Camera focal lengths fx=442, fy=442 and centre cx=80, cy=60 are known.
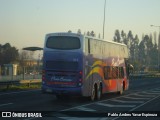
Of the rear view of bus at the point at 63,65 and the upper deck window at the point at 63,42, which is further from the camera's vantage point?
the upper deck window at the point at 63,42

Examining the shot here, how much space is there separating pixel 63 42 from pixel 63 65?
4.14 ft

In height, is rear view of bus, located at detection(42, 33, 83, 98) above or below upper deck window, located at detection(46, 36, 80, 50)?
below

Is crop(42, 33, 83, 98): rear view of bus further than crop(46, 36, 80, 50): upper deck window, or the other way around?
crop(46, 36, 80, 50): upper deck window

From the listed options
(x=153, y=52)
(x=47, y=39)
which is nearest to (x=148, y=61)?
(x=153, y=52)

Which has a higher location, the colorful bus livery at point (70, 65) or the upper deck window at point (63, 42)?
the upper deck window at point (63, 42)

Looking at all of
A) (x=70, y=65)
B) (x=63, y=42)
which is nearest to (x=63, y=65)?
(x=70, y=65)

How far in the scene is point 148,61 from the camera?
180375 millimetres

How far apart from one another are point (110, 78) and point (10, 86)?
32.9 ft

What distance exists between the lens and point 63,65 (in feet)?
76.5

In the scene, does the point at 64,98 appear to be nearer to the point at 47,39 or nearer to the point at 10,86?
the point at 47,39

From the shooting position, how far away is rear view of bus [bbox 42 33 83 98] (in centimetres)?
2312

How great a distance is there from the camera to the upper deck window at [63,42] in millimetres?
23422

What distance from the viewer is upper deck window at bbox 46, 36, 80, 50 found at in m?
23.4

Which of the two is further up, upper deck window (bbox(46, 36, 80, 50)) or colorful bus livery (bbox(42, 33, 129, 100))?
upper deck window (bbox(46, 36, 80, 50))
